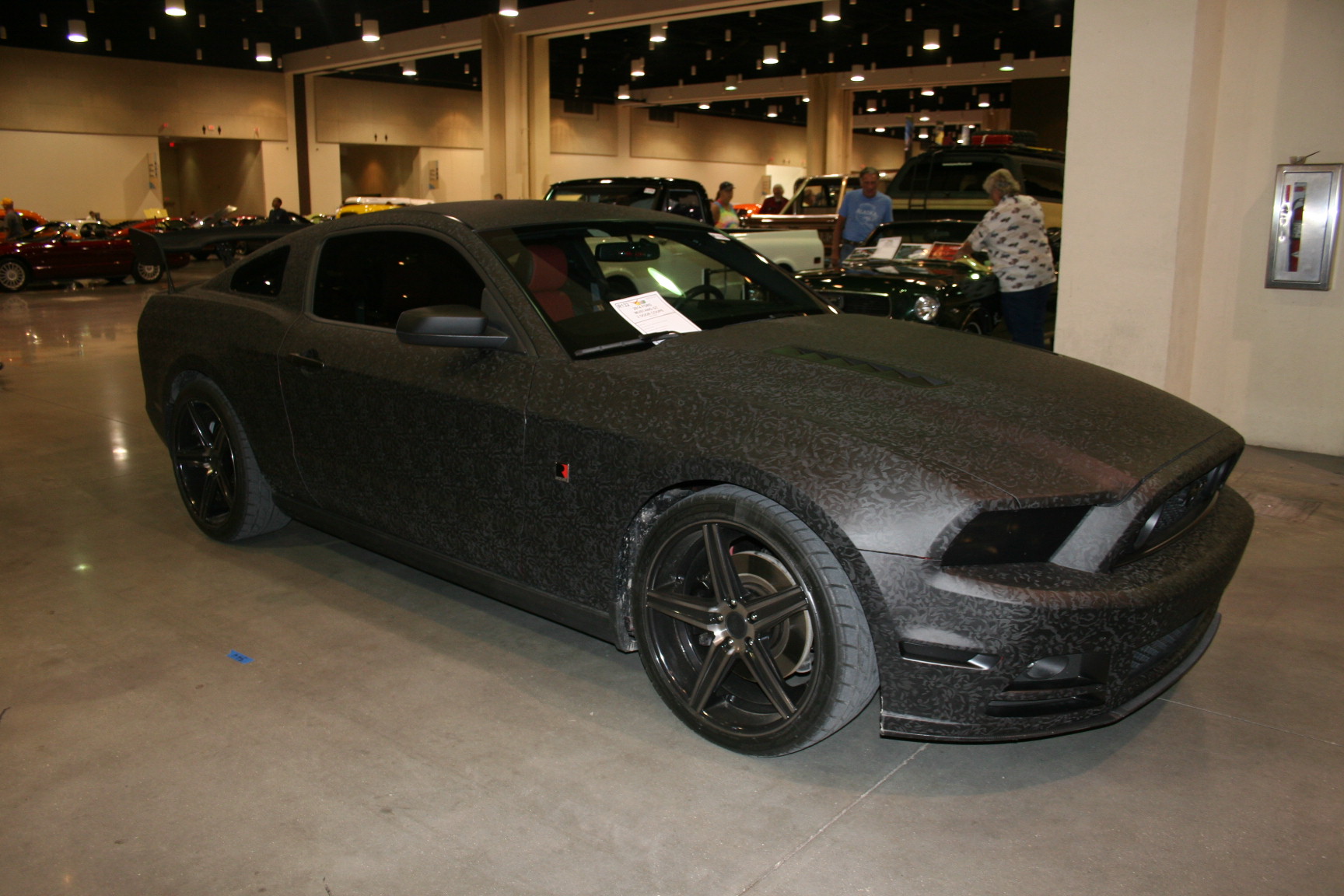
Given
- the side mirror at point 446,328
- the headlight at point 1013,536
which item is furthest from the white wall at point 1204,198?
the side mirror at point 446,328

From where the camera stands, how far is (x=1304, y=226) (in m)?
5.66

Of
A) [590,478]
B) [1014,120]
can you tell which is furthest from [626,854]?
[1014,120]

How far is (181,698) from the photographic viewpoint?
2.90m

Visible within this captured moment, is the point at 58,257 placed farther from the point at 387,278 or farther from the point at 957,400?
the point at 957,400

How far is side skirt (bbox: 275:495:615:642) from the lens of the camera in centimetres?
282

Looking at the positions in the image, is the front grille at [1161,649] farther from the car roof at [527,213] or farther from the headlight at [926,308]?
the headlight at [926,308]

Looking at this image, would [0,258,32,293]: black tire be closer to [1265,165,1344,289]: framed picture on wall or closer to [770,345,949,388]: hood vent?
→ [770,345,949,388]: hood vent

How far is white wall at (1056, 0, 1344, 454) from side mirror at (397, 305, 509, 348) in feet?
13.6

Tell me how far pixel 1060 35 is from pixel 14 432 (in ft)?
86.3

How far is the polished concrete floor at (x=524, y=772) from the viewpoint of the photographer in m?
2.14

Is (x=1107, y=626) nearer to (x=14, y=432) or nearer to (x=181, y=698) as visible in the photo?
(x=181, y=698)

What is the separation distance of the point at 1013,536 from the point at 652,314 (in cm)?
133

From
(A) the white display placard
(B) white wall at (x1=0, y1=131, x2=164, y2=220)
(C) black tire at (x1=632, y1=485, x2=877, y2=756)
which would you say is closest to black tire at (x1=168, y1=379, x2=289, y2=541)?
(C) black tire at (x1=632, y1=485, x2=877, y2=756)

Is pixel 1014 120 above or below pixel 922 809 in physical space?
above
